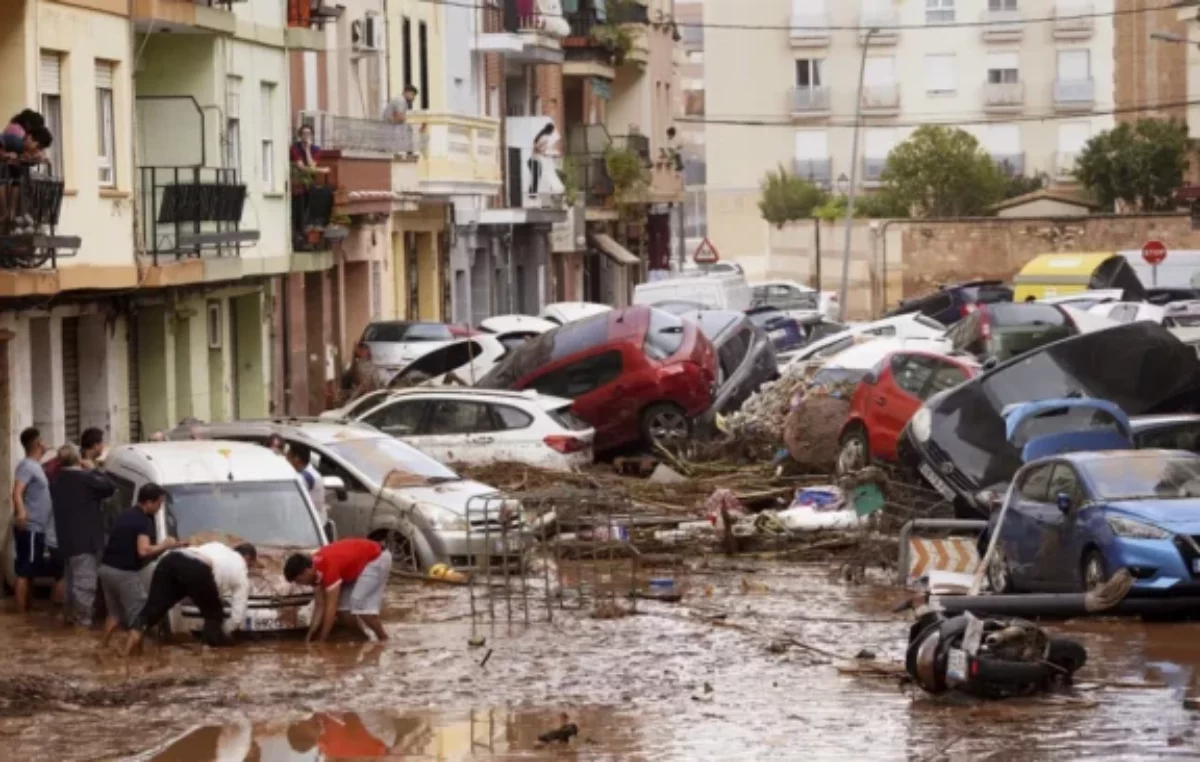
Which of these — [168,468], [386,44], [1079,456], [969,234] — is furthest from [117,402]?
[969,234]

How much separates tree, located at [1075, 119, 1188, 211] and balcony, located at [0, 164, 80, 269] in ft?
222

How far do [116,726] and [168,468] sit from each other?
18.3ft

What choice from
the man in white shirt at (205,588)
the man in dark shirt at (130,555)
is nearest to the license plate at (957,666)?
the man in white shirt at (205,588)

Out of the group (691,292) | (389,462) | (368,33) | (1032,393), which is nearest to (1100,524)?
(1032,393)

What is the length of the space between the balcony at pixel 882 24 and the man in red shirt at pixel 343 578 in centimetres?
8817

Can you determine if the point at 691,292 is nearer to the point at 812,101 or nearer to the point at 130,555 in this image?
the point at 130,555

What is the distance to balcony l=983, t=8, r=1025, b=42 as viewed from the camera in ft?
349

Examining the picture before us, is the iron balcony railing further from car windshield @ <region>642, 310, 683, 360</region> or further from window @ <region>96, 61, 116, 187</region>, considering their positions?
window @ <region>96, 61, 116, 187</region>

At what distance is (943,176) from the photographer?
9688cm

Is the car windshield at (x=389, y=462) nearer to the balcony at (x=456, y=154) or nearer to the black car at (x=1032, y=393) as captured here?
the black car at (x=1032, y=393)

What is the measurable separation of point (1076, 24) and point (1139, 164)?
1590 cm

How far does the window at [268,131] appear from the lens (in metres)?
36.7

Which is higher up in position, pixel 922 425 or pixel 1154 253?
pixel 1154 253

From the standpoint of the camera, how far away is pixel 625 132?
76.9 m
